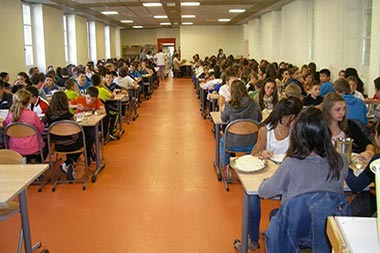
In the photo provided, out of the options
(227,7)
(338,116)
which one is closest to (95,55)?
(227,7)

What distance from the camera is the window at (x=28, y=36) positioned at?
11.3 meters

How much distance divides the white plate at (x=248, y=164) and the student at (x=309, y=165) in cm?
53

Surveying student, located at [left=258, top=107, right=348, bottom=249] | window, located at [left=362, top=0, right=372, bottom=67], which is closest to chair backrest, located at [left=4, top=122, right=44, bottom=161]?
student, located at [left=258, top=107, right=348, bottom=249]

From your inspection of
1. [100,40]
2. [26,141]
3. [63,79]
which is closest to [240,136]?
[26,141]

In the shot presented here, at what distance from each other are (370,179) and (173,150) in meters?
4.24

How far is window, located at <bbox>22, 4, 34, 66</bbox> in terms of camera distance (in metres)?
11.3

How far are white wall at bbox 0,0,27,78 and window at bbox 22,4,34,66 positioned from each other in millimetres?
1034

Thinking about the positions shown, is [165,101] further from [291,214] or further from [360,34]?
[291,214]

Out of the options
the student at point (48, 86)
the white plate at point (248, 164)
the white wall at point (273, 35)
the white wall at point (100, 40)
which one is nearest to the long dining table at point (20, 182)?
the white plate at point (248, 164)

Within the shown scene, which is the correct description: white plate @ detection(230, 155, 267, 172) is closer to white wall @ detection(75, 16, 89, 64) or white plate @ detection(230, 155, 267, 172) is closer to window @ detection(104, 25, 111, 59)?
white wall @ detection(75, 16, 89, 64)

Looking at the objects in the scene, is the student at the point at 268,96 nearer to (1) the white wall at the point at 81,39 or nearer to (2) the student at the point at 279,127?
(2) the student at the point at 279,127

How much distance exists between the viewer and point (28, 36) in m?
11.5

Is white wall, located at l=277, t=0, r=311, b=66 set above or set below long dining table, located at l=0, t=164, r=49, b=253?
above

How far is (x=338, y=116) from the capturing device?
3361 millimetres
